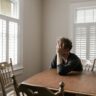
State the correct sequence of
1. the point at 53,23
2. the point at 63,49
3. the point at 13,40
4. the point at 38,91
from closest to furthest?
the point at 38,91
the point at 63,49
the point at 13,40
the point at 53,23

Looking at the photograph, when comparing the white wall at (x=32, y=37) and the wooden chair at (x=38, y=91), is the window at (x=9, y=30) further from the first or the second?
the wooden chair at (x=38, y=91)

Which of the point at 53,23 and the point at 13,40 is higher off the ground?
the point at 53,23

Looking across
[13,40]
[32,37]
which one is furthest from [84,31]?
[13,40]

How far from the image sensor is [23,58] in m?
3.75

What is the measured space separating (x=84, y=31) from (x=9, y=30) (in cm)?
187

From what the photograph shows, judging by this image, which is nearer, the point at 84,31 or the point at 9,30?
the point at 9,30

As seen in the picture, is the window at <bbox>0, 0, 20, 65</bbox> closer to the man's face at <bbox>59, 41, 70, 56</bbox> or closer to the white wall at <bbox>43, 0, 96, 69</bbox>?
the white wall at <bbox>43, 0, 96, 69</bbox>

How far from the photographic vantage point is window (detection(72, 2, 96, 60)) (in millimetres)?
4109

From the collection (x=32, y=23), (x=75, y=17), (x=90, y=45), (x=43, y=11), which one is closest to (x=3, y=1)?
(x=32, y=23)

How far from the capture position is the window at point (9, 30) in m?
3.16

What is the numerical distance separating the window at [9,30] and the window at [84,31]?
1486mm

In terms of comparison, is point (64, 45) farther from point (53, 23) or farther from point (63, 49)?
point (53, 23)

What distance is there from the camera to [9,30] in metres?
3.35

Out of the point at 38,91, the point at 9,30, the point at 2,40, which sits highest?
the point at 9,30
